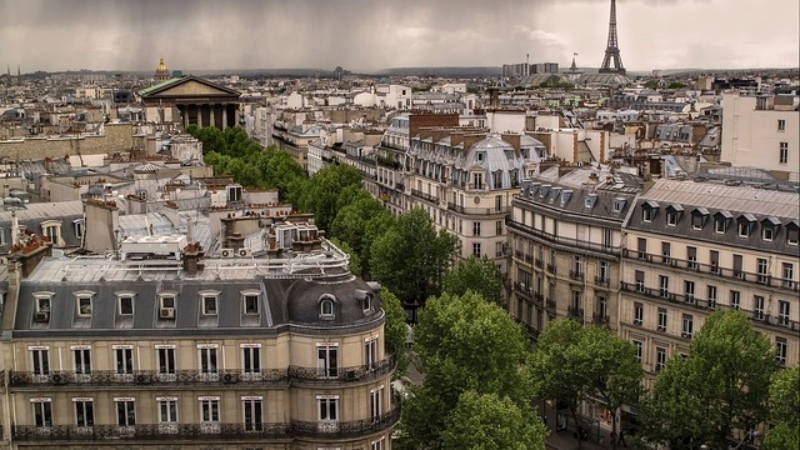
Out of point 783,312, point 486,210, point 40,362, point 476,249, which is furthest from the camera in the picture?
point 476,249

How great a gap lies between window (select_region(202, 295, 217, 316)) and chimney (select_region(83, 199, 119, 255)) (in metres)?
8.97

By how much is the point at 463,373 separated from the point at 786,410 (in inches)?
377

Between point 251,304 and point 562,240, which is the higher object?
point 251,304

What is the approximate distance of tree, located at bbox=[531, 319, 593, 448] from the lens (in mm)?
35156

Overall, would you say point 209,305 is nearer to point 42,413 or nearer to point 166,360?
point 166,360

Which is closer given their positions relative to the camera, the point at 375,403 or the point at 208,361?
the point at 208,361

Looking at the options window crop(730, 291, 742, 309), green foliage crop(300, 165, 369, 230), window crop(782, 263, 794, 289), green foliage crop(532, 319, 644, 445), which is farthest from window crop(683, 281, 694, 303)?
green foliage crop(300, 165, 369, 230)

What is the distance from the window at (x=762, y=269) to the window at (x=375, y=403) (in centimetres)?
1543

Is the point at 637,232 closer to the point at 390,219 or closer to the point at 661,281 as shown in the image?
the point at 661,281

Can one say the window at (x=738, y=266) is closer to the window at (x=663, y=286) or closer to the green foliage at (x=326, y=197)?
the window at (x=663, y=286)

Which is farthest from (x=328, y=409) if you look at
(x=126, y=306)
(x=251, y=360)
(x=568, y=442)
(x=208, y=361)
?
(x=568, y=442)

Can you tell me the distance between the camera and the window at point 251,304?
1032 inches

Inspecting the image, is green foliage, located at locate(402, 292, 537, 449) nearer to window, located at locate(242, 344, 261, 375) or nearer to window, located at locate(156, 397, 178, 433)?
window, located at locate(242, 344, 261, 375)

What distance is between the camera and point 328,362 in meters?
26.0
